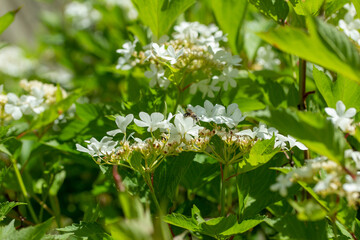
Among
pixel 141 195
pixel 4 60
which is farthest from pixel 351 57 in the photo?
pixel 4 60

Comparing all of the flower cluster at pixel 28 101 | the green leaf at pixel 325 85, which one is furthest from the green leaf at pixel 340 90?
the flower cluster at pixel 28 101

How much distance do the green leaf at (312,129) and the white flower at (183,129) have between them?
173 millimetres

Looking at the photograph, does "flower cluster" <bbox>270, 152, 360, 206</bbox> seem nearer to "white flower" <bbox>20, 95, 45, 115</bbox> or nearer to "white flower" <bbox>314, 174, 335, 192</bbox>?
"white flower" <bbox>314, 174, 335, 192</bbox>

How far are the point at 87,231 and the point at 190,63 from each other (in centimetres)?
41

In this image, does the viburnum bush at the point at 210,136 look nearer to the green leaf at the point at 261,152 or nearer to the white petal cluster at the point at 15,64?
the green leaf at the point at 261,152

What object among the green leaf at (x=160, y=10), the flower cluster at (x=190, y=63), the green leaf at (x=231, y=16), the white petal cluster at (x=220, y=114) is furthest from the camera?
the green leaf at (x=231, y=16)

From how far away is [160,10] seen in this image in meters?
0.96

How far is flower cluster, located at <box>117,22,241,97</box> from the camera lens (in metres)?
0.84

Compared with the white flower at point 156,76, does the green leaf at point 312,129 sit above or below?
above

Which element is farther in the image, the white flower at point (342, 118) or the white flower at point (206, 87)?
the white flower at point (206, 87)

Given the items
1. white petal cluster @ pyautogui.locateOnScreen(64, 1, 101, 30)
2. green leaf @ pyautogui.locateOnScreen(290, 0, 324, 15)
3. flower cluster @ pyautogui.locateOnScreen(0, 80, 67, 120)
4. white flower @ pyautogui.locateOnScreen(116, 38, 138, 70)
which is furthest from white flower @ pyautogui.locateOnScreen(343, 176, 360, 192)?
white petal cluster @ pyautogui.locateOnScreen(64, 1, 101, 30)

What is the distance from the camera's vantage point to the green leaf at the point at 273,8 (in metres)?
0.81

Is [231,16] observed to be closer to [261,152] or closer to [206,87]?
[206,87]

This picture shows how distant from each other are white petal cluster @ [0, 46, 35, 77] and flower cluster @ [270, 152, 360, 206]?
176cm
